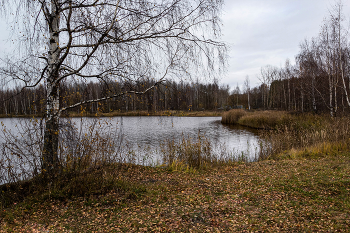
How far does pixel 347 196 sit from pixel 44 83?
682 cm

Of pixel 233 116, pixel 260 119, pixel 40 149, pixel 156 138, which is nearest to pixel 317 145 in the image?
pixel 156 138

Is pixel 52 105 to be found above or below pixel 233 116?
above

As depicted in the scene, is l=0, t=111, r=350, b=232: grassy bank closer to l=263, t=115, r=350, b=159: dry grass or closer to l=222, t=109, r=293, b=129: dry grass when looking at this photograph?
l=263, t=115, r=350, b=159: dry grass

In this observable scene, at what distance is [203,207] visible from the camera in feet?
14.4

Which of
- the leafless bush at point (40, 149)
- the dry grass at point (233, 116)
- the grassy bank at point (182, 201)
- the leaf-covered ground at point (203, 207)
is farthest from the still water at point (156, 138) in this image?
the dry grass at point (233, 116)

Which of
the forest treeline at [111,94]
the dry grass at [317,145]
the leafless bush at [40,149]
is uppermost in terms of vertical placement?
the forest treeline at [111,94]

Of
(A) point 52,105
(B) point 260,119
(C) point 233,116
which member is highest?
(A) point 52,105

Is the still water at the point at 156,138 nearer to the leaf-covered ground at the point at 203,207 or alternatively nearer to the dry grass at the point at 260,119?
the leaf-covered ground at the point at 203,207

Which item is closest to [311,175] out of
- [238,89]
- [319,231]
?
[319,231]

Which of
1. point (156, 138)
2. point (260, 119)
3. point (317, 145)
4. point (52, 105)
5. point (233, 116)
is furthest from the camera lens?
point (233, 116)

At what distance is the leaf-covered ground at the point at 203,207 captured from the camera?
359cm

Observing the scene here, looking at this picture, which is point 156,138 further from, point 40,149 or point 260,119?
point 260,119

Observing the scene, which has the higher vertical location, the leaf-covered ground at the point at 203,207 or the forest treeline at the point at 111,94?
the forest treeline at the point at 111,94

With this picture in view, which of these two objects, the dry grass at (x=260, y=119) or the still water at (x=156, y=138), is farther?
the dry grass at (x=260, y=119)
